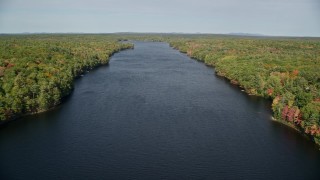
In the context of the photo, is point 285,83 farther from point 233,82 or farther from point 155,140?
point 155,140

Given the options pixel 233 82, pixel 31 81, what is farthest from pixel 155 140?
pixel 233 82

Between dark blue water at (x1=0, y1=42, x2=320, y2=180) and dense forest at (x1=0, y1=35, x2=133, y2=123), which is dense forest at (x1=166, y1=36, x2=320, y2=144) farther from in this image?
dense forest at (x1=0, y1=35, x2=133, y2=123)

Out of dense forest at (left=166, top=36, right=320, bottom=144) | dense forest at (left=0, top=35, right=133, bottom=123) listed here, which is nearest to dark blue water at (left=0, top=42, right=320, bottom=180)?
dense forest at (left=0, top=35, right=133, bottom=123)

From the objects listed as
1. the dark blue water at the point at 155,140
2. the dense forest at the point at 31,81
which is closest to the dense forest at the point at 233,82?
the dense forest at the point at 31,81

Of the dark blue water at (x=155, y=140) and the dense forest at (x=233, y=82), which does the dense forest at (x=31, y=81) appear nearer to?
the dense forest at (x=233, y=82)

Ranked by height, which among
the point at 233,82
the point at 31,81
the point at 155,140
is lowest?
the point at 155,140

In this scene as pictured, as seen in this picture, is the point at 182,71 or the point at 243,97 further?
the point at 182,71

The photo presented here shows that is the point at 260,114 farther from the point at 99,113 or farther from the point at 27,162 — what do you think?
the point at 27,162

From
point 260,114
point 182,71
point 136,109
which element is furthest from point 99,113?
point 182,71
